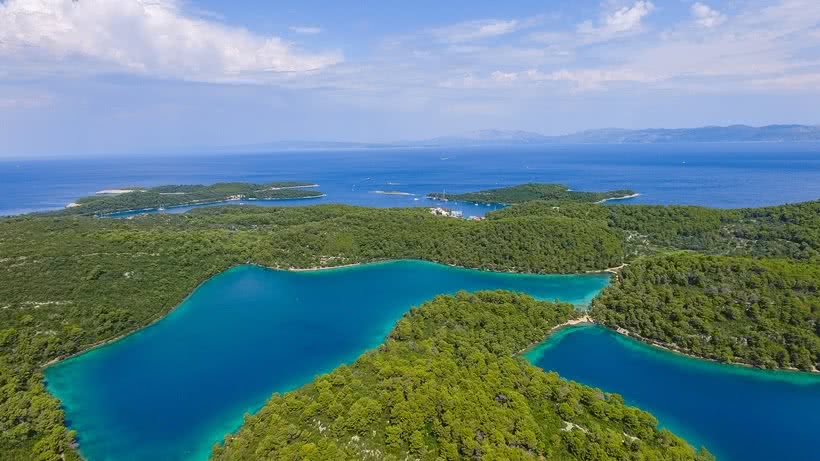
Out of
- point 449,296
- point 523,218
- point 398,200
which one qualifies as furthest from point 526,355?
point 398,200

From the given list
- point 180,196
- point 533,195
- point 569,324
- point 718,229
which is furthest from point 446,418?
point 180,196

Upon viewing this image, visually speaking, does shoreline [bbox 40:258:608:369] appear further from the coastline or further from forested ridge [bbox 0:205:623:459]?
the coastline

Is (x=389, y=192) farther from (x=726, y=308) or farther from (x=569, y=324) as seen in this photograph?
(x=726, y=308)

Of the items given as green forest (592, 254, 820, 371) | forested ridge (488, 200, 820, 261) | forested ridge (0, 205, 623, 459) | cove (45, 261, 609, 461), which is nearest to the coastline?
green forest (592, 254, 820, 371)

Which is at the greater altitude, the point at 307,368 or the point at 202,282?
the point at 202,282

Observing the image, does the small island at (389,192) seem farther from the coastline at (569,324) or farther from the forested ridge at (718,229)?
the coastline at (569,324)

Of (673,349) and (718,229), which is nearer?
(673,349)
